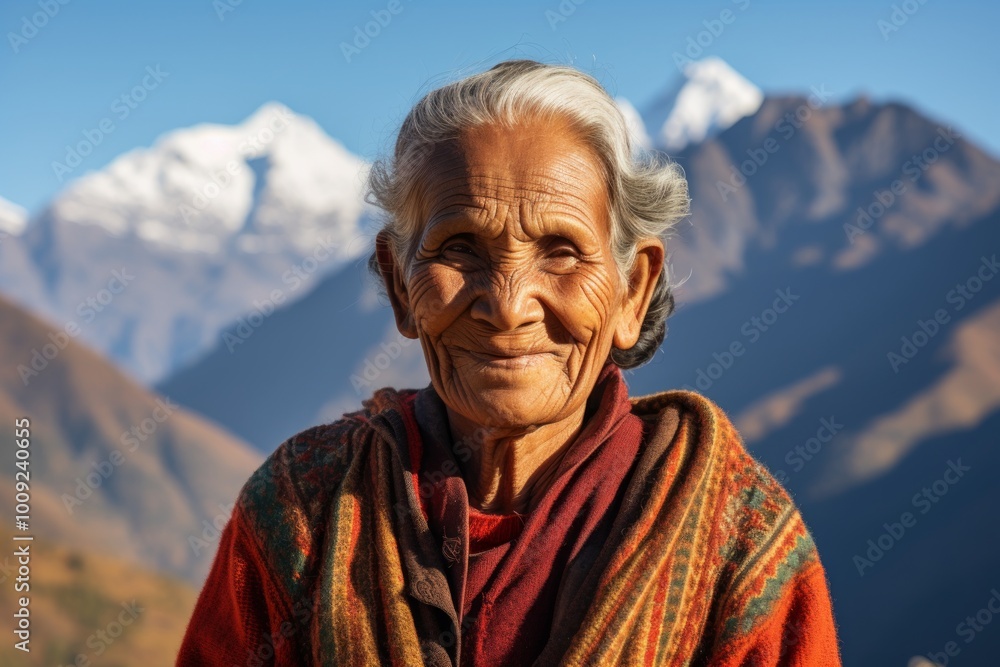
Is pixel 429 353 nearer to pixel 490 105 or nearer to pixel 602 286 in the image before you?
pixel 602 286

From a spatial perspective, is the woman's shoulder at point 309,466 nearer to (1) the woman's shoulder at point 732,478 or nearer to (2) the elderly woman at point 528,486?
(2) the elderly woman at point 528,486

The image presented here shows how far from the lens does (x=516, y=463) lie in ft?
6.01

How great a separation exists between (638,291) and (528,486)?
0.40m

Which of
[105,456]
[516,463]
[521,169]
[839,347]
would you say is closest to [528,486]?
[516,463]

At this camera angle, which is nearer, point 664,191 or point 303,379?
point 664,191

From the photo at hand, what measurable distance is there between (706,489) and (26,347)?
23.8 metres

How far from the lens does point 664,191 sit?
6.04 ft

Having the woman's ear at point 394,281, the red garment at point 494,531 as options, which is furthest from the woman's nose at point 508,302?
the red garment at point 494,531

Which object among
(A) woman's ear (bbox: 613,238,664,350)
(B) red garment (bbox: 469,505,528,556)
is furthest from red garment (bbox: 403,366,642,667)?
(A) woman's ear (bbox: 613,238,664,350)

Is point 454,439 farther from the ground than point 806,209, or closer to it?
closer to it

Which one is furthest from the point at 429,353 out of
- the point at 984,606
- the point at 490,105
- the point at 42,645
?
the point at 984,606

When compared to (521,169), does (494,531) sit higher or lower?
lower

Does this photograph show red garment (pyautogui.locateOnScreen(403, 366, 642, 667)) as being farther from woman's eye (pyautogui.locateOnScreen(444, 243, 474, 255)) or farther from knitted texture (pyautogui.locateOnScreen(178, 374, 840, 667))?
woman's eye (pyautogui.locateOnScreen(444, 243, 474, 255))

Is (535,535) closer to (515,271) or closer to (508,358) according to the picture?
(508,358)
